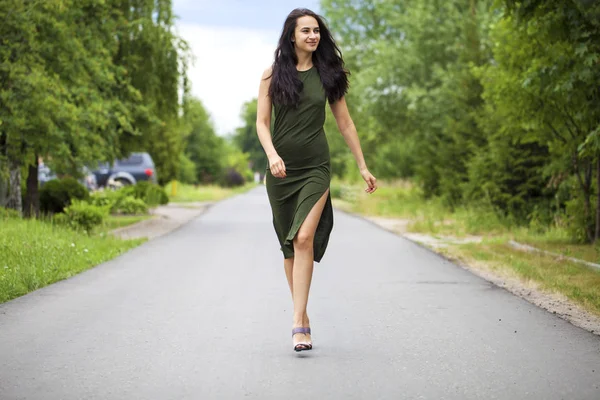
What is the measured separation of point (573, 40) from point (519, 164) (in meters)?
8.27

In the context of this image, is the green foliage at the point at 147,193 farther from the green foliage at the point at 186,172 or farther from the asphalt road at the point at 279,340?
the green foliage at the point at 186,172

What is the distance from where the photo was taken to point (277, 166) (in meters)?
6.12

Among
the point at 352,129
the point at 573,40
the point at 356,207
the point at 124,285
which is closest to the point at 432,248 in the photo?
the point at 573,40

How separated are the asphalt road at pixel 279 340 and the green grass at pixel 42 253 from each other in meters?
0.29

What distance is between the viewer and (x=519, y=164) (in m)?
20.4

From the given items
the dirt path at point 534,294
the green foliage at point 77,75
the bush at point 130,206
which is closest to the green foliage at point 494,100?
the dirt path at point 534,294

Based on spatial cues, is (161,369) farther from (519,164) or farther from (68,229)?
(519,164)

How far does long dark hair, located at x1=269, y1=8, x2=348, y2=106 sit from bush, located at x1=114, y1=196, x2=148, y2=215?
21489 millimetres

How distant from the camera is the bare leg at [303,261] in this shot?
20.9ft

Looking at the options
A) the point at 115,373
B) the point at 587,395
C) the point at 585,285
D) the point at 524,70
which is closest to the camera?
the point at 587,395

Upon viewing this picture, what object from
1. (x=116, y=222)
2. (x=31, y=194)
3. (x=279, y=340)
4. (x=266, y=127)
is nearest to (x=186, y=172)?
(x=116, y=222)

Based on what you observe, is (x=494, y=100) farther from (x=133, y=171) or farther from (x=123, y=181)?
(x=123, y=181)

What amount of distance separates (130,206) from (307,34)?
71.6ft

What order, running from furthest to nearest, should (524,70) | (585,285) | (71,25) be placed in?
(71,25), (524,70), (585,285)
